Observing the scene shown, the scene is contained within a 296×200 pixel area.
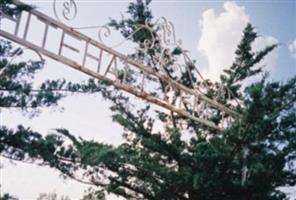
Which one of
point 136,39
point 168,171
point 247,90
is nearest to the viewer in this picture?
point 247,90

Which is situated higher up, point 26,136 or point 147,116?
point 147,116

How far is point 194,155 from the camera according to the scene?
9.08 meters

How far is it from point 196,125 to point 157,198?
2.77m

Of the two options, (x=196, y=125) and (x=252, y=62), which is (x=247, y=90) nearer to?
(x=196, y=125)

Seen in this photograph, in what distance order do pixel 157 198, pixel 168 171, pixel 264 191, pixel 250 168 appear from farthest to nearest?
pixel 157 198, pixel 168 171, pixel 264 191, pixel 250 168

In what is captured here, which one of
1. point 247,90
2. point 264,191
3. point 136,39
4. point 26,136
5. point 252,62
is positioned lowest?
point 264,191

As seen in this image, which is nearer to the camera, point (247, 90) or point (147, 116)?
point (247, 90)

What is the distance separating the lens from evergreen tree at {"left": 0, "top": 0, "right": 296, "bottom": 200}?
316 inches

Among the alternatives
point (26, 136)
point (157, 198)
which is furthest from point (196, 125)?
point (26, 136)

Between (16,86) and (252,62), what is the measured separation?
8.00 m

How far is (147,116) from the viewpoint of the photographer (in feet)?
40.2

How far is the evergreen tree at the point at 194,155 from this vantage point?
802 centimetres

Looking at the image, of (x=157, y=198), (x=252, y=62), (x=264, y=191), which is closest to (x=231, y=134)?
(x=264, y=191)

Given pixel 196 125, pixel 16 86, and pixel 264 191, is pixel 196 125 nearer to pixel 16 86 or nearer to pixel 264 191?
pixel 264 191
